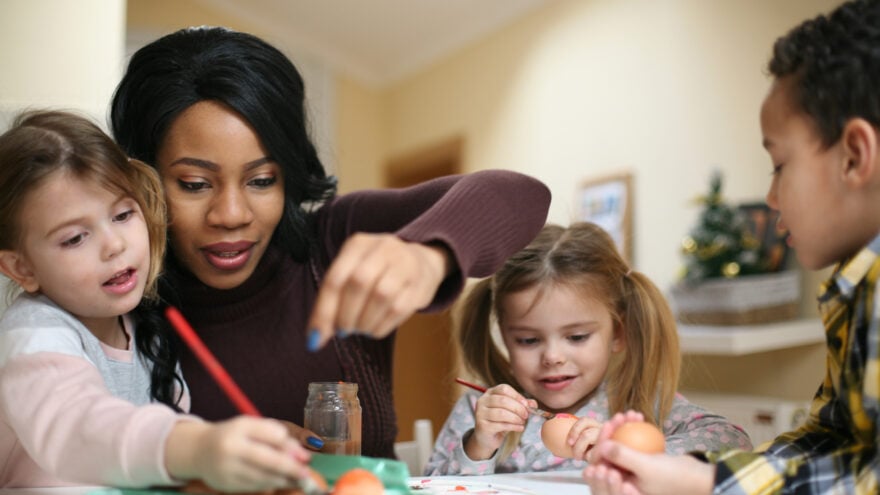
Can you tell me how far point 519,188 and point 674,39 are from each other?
189 centimetres

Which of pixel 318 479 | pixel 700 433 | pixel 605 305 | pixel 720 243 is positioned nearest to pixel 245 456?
pixel 318 479

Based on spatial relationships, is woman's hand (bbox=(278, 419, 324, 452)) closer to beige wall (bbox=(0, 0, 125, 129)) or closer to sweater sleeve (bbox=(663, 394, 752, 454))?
sweater sleeve (bbox=(663, 394, 752, 454))

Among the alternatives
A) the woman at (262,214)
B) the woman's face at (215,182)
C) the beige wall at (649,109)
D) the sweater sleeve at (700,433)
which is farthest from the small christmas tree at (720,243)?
the woman's face at (215,182)

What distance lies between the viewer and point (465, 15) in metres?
3.70

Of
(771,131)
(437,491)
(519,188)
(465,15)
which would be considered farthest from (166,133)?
(465,15)

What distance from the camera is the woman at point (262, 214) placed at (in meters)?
1.00

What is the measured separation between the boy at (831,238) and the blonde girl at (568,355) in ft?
1.33

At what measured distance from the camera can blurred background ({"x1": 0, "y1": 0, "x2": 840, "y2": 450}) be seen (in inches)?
59.6

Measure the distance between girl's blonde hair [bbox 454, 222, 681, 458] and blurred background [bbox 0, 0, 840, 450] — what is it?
10.6 inches

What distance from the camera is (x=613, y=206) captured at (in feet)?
9.38

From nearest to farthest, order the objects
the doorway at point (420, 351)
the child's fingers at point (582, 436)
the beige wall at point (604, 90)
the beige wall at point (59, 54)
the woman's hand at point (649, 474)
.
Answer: the woman's hand at point (649, 474) < the child's fingers at point (582, 436) < the beige wall at point (59, 54) < the beige wall at point (604, 90) < the doorway at point (420, 351)

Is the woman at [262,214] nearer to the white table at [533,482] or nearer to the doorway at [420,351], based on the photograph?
the white table at [533,482]

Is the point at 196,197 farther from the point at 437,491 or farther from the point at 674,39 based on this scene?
the point at 674,39

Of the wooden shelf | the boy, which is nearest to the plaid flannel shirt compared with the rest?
the boy
